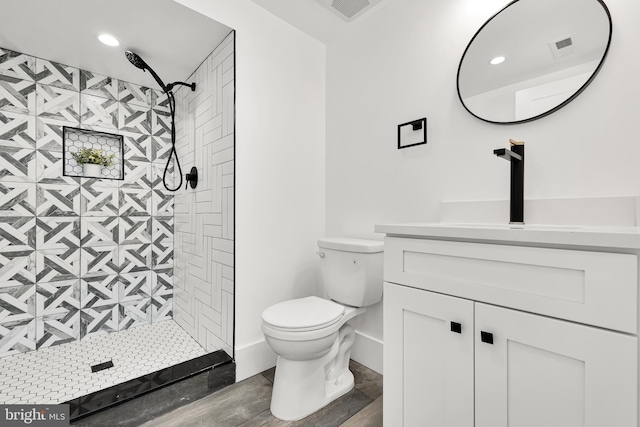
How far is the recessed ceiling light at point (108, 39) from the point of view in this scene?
1764 mm

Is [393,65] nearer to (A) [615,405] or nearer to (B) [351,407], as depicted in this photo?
(A) [615,405]

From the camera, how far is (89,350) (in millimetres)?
1974

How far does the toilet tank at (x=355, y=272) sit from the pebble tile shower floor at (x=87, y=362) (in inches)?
40.6

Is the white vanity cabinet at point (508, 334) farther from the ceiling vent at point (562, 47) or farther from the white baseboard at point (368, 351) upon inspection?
the ceiling vent at point (562, 47)

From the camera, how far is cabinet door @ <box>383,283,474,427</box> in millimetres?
942

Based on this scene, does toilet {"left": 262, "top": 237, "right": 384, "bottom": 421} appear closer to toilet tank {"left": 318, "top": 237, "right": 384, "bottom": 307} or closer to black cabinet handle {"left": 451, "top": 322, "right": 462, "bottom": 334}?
toilet tank {"left": 318, "top": 237, "right": 384, "bottom": 307}

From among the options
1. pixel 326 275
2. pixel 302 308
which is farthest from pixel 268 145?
pixel 302 308

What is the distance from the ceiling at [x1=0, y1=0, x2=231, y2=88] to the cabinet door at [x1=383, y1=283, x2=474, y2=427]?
1823mm

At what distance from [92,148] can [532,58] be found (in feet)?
9.31

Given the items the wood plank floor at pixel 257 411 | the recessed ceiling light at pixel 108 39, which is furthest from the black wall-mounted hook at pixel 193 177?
the wood plank floor at pixel 257 411

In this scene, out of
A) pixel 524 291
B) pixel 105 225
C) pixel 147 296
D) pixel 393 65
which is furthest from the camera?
pixel 147 296

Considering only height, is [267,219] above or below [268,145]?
below

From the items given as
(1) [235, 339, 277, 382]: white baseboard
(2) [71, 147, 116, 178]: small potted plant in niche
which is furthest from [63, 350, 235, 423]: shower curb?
(2) [71, 147, 116, 178]: small potted plant in niche

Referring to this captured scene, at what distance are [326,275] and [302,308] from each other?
1.01ft
